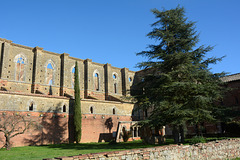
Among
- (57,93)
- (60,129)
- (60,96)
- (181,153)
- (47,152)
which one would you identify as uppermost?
(57,93)

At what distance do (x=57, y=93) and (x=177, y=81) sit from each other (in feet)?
68.6

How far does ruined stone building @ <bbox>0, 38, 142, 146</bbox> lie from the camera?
21.0 metres

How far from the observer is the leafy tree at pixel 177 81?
1464 cm

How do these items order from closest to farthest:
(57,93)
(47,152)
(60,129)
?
(47,152) → (60,129) → (57,93)

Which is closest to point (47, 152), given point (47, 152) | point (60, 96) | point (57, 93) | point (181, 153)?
point (47, 152)

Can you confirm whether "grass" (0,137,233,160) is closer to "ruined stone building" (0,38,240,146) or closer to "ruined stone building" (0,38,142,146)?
"ruined stone building" (0,38,240,146)

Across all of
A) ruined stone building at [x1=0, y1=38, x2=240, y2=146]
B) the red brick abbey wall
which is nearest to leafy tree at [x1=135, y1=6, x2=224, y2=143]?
ruined stone building at [x1=0, y1=38, x2=240, y2=146]

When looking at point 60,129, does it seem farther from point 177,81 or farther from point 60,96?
point 177,81

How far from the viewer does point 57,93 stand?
31.2 metres

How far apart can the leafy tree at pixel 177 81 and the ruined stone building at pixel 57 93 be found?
3.24 metres

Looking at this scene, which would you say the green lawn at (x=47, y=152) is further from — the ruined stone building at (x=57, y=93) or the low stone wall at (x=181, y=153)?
the low stone wall at (x=181, y=153)

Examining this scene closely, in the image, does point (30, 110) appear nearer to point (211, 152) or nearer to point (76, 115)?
point (76, 115)

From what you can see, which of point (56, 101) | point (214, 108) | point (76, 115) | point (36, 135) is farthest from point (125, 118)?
point (214, 108)

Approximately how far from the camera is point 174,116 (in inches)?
578
